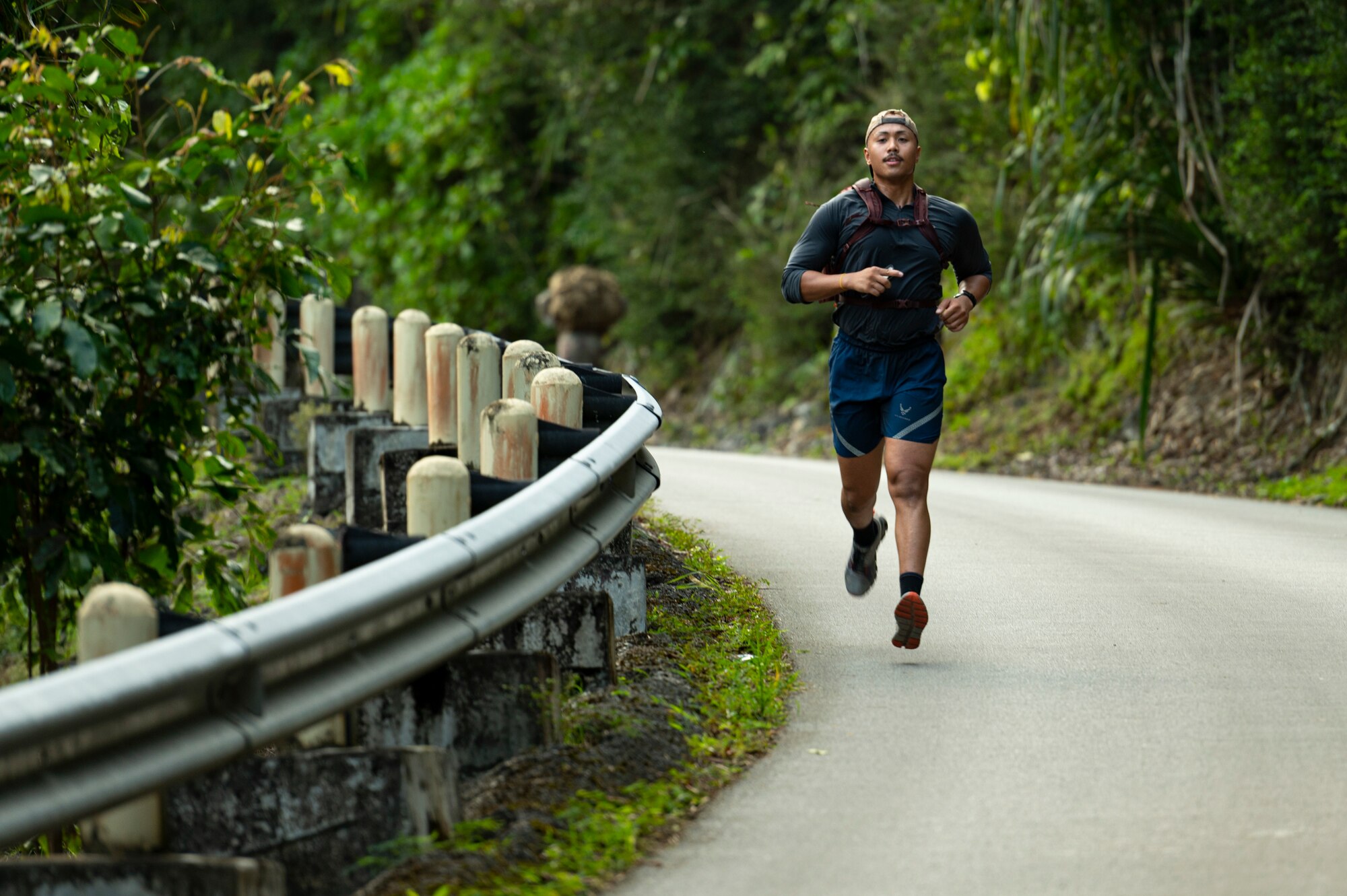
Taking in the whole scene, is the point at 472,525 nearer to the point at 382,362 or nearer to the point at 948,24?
the point at 382,362

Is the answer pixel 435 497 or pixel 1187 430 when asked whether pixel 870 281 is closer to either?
pixel 435 497

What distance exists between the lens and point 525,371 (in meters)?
6.22

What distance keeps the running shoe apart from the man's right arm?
1074mm

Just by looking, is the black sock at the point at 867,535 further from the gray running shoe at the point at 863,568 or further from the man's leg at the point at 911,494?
the man's leg at the point at 911,494

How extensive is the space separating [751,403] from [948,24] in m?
6.20

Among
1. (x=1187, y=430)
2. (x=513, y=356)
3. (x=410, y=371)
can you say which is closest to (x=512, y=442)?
(x=513, y=356)

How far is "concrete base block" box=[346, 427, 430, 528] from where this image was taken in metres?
7.86

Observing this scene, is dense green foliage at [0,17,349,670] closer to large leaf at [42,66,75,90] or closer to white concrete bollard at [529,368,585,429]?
large leaf at [42,66,75,90]

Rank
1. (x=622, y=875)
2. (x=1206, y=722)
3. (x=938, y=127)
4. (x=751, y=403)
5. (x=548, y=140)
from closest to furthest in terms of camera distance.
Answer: (x=622, y=875), (x=1206, y=722), (x=938, y=127), (x=751, y=403), (x=548, y=140)

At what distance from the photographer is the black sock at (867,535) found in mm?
6375

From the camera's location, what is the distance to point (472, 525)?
3895mm

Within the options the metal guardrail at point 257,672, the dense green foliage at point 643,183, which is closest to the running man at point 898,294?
the dense green foliage at point 643,183

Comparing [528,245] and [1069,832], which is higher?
[528,245]

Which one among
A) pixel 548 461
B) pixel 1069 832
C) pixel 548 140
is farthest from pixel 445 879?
pixel 548 140
